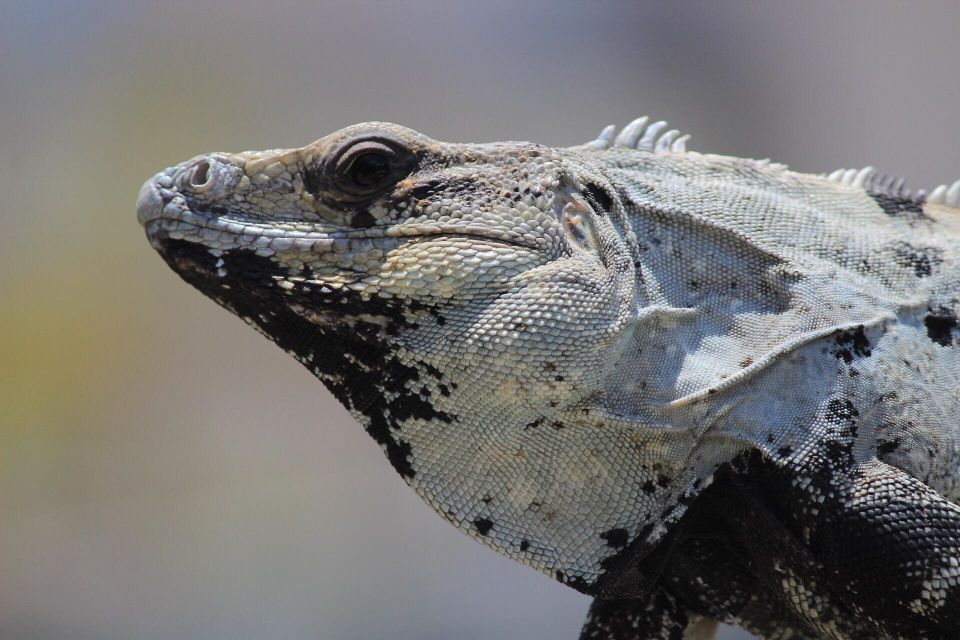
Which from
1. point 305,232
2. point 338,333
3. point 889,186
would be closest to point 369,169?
point 305,232

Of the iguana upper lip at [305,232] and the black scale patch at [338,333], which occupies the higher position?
the iguana upper lip at [305,232]

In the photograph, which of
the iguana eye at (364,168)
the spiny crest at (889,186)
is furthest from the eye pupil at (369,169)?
the spiny crest at (889,186)

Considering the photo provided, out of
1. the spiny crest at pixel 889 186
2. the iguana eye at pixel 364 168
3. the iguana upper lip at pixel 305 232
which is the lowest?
the iguana upper lip at pixel 305 232

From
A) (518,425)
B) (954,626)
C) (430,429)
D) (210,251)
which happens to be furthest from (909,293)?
(210,251)

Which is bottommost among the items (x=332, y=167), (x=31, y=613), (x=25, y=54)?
(x=31, y=613)

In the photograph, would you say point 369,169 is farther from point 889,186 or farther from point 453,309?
point 889,186

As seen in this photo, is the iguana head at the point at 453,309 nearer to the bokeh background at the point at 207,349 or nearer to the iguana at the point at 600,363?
the iguana at the point at 600,363

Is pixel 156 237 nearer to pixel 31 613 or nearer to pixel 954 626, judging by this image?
pixel 954 626
